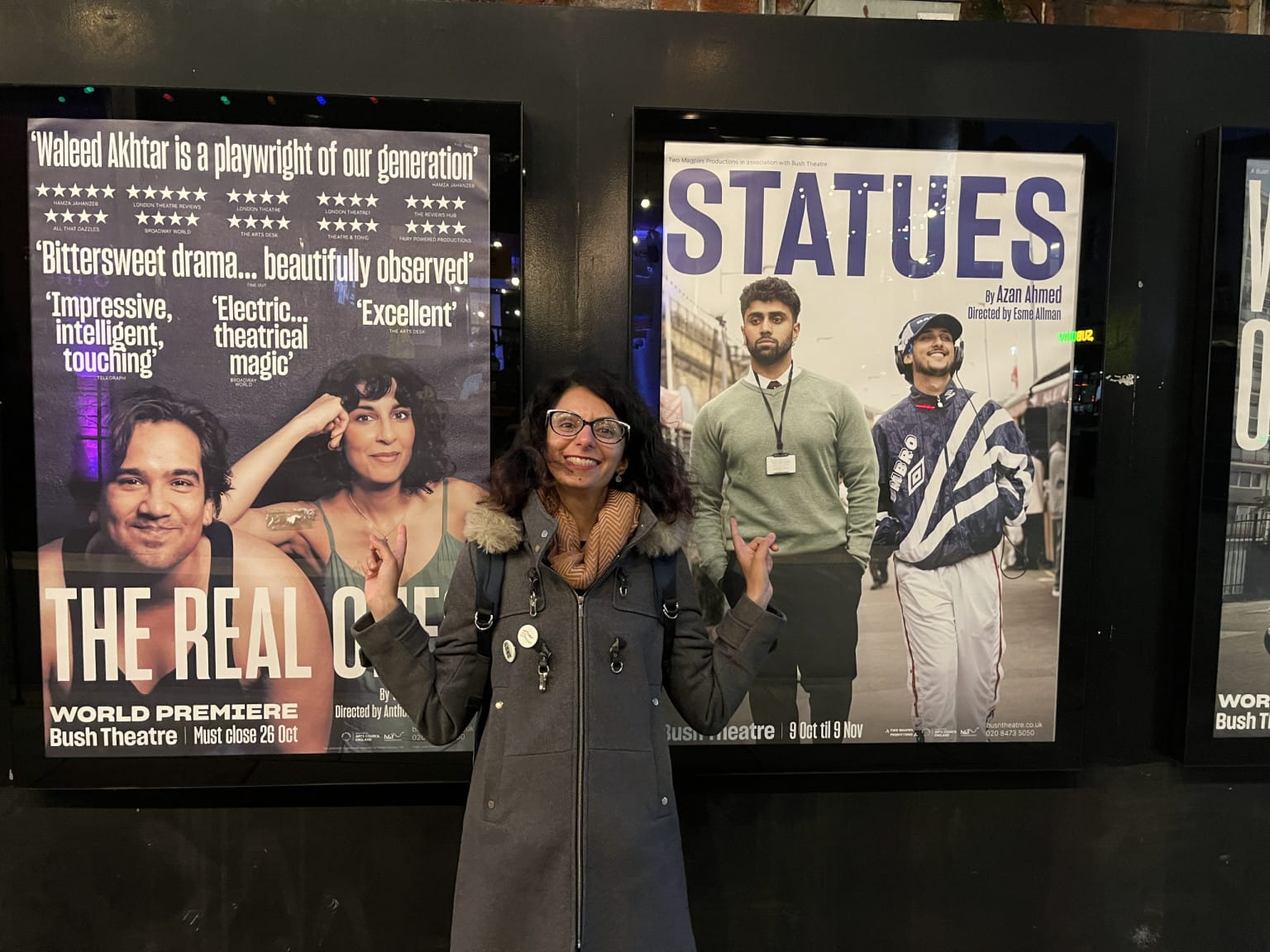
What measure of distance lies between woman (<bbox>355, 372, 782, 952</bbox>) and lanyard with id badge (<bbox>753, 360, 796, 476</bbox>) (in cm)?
58

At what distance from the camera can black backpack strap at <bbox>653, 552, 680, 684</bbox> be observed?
1772 mm

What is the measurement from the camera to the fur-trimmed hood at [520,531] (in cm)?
170

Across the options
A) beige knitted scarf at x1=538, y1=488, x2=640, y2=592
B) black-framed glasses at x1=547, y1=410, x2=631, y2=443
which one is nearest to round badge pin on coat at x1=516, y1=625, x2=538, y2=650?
beige knitted scarf at x1=538, y1=488, x2=640, y2=592

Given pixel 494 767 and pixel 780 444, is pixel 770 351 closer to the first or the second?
pixel 780 444

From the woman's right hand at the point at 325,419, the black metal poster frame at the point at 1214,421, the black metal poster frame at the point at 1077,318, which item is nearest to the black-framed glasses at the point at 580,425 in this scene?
the black metal poster frame at the point at 1077,318

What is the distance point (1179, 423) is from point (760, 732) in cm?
165

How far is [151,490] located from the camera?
2227 mm

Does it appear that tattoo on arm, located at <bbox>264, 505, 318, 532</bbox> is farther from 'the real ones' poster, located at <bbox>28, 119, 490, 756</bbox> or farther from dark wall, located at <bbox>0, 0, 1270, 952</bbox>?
dark wall, located at <bbox>0, 0, 1270, 952</bbox>

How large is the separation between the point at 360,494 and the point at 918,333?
1.72m

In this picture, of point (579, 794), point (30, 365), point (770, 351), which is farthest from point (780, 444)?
point (30, 365)

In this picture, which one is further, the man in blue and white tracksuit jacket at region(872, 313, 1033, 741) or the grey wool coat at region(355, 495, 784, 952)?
the man in blue and white tracksuit jacket at region(872, 313, 1033, 741)

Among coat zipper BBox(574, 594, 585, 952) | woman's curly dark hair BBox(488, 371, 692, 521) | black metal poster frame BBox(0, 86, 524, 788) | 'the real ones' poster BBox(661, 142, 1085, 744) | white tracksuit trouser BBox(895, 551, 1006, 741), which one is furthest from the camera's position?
white tracksuit trouser BBox(895, 551, 1006, 741)

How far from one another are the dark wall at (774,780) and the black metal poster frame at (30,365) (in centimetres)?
9

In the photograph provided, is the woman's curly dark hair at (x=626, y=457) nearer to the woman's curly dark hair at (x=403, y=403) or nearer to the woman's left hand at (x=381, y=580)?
the woman's left hand at (x=381, y=580)
